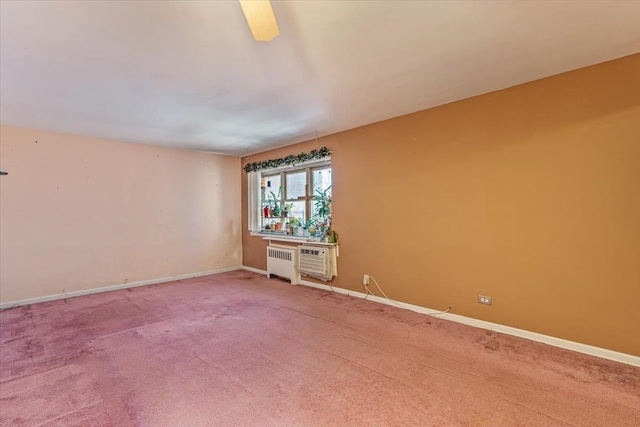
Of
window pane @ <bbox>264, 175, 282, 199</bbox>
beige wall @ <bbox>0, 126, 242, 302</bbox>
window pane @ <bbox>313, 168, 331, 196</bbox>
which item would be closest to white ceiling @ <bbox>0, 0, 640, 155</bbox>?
beige wall @ <bbox>0, 126, 242, 302</bbox>

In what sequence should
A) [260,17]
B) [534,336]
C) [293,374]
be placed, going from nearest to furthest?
[260,17], [293,374], [534,336]

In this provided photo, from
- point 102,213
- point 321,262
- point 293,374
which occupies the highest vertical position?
point 102,213

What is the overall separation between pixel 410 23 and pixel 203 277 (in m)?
5.06

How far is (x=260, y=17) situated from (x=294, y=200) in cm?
401

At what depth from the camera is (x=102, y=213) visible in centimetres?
455

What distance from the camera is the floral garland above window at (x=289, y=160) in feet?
14.8

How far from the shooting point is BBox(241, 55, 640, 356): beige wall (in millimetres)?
2350

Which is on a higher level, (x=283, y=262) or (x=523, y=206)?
(x=523, y=206)

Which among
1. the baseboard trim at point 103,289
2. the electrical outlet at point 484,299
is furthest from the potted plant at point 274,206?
the electrical outlet at point 484,299

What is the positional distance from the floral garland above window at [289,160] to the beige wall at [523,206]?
0.77 m

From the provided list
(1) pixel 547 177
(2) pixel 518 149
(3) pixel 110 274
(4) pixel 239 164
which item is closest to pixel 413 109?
(2) pixel 518 149

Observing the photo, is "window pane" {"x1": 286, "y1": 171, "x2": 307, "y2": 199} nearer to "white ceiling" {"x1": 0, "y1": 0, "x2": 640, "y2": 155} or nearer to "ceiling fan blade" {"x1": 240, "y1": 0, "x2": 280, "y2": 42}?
"white ceiling" {"x1": 0, "y1": 0, "x2": 640, "y2": 155}

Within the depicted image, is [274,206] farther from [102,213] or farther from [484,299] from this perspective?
[484,299]

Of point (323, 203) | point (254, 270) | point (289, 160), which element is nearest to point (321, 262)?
point (323, 203)
